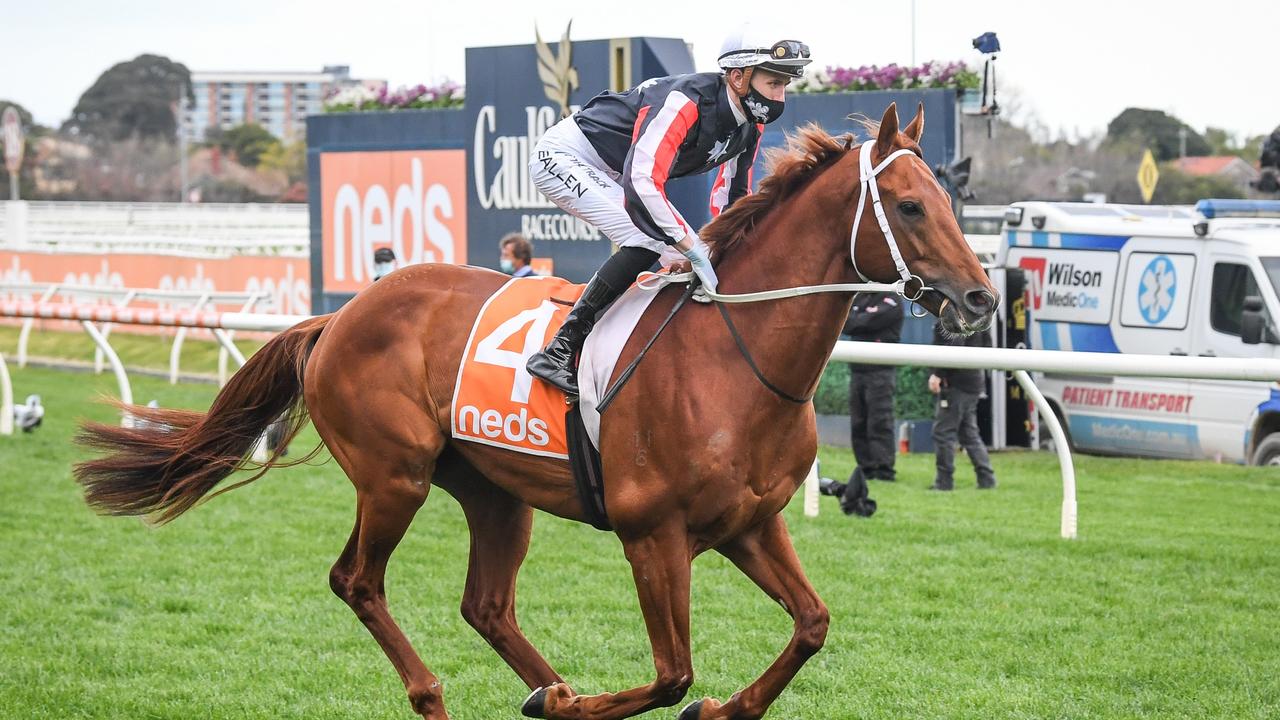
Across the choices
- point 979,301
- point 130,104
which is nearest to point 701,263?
point 979,301

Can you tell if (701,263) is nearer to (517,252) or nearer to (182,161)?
(517,252)

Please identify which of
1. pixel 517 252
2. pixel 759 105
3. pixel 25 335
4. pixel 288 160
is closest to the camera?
pixel 759 105

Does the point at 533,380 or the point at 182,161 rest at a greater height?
the point at 182,161

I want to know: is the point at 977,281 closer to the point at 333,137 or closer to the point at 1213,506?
the point at 1213,506

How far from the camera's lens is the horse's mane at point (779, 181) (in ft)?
13.2

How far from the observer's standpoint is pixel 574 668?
521cm

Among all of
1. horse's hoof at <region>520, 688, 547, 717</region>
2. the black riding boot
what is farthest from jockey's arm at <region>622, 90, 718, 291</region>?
horse's hoof at <region>520, 688, 547, 717</region>

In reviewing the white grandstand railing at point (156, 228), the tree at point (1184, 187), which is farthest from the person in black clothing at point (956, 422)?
the tree at point (1184, 187)

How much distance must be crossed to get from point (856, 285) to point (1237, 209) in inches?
320

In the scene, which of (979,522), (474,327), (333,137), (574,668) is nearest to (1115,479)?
(979,522)

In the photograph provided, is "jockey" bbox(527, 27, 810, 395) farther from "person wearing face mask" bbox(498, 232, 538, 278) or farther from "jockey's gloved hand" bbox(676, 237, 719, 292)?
"person wearing face mask" bbox(498, 232, 538, 278)

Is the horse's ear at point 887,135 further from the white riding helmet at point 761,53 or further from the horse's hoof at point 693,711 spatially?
the horse's hoof at point 693,711

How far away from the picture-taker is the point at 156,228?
2658 cm

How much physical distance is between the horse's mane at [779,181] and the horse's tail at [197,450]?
5.43 feet
